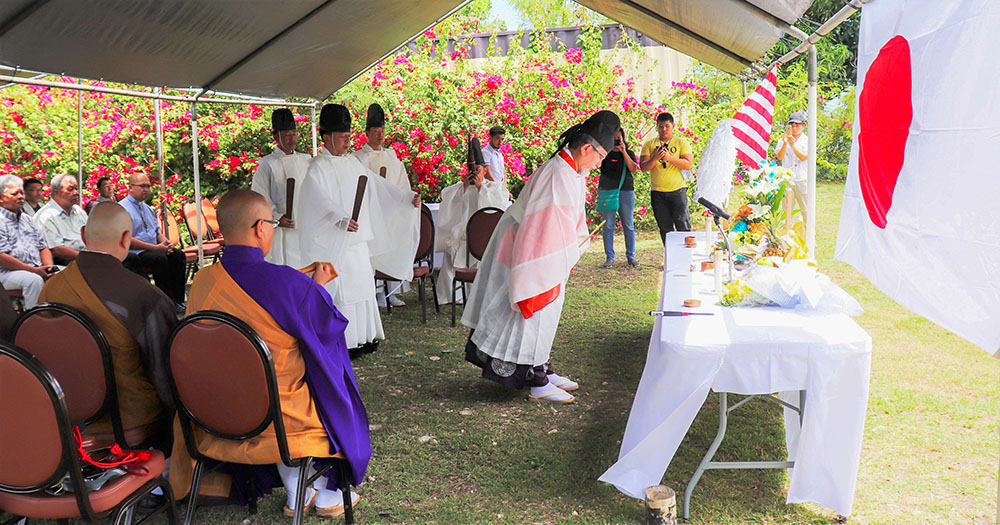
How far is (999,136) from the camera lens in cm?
197

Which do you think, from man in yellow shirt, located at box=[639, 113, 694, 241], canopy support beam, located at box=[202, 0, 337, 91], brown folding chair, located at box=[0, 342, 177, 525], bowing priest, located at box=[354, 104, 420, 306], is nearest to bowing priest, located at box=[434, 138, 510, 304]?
bowing priest, located at box=[354, 104, 420, 306]

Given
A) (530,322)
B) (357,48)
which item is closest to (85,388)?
(530,322)

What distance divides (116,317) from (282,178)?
9.58 ft

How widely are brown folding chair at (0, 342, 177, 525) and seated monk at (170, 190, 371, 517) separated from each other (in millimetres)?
453

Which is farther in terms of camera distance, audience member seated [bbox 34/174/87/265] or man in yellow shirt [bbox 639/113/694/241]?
man in yellow shirt [bbox 639/113/694/241]

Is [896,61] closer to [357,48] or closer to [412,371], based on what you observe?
[412,371]

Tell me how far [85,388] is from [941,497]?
10.5 ft

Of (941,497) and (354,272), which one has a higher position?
(354,272)

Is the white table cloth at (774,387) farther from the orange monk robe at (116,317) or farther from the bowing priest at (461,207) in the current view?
the bowing priest at (461,207)

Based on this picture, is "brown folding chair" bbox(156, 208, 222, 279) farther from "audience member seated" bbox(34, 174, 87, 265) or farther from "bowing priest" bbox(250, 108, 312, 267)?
"bowing priest" bbox(250, 108, 312, 267)

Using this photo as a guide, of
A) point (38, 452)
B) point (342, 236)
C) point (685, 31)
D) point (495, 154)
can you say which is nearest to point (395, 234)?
point (342, 236)

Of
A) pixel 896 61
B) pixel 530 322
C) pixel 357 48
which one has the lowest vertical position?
pixel 530 322

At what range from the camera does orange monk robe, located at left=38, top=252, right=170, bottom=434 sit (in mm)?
2682

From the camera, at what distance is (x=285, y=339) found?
255 cm
